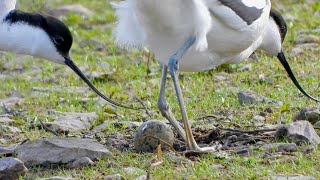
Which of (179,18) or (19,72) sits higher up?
(179,18)

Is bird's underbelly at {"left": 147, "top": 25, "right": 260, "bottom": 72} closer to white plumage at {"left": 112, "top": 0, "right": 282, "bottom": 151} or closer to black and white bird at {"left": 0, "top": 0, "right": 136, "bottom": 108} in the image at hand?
white plumage at {"left": 112, "top": 0, "right": 282, "bottom": 151}

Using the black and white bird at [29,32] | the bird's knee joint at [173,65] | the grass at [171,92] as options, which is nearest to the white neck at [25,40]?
the black and white bird at [29,32]

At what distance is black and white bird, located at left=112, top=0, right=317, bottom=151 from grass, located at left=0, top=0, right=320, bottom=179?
530 millimetres

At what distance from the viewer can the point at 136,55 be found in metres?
10.8

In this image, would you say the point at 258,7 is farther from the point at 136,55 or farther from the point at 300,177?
the point at 136,55

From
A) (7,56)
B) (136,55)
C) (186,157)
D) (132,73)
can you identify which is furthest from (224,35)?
(7,56)

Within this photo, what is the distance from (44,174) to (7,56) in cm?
529

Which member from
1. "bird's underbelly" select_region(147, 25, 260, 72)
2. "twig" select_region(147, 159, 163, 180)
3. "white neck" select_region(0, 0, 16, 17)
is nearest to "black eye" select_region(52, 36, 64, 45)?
"white neck" select_region(0, 0, 16, 17)

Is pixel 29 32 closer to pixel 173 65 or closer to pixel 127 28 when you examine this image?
pixel 127 28

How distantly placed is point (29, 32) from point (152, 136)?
5.55ft

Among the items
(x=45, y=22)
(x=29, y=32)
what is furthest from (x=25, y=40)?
(x=45, y=22)

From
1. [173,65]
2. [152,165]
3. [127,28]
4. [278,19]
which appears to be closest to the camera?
[152,165]

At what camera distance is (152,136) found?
6656mm

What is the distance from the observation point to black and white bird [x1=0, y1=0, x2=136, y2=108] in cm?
759
